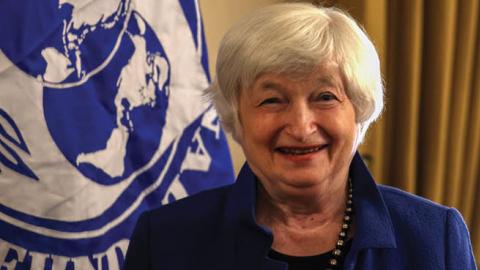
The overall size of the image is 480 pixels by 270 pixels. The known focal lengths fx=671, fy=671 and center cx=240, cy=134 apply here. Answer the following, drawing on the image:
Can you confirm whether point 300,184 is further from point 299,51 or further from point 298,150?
point 299,51

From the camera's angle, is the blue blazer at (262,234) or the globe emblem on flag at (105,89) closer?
the blue blazer at (262,234)

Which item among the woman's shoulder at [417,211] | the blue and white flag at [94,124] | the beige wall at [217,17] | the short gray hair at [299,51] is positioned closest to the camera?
the short gray hair at [299,51]

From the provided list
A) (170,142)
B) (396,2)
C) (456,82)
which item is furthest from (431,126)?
(170,142)

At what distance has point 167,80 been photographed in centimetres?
166

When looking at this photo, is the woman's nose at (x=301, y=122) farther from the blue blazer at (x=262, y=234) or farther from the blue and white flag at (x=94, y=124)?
the blue and white flag at (x=94, y=124)

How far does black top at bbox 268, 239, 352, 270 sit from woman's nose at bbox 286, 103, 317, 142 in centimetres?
23

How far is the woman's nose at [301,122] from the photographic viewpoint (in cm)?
115

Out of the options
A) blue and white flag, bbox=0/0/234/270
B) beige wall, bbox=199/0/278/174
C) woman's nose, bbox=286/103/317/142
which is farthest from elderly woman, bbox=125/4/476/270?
beige wall, bbox=199/0/278/174

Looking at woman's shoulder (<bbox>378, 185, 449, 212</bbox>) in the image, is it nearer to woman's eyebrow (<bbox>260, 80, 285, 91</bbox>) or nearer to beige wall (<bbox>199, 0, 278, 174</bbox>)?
woman's eyebrow (<bbox>260, 80, 285, 91</bbox>)

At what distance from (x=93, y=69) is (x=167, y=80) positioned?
213 mm

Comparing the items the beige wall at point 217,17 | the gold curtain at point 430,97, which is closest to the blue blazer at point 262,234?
the beige wall at point 217,17

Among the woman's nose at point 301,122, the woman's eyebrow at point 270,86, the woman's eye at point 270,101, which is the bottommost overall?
the woman's nose at point 301,122

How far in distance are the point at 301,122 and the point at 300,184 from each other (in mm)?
119

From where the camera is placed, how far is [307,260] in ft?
4.03
